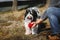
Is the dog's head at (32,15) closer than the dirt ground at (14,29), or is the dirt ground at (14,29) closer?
the dog's head at (32,15)

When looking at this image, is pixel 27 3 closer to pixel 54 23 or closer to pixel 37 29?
pixel 37 29

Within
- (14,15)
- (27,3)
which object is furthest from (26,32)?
(27,3)

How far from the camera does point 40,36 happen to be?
5.70 m

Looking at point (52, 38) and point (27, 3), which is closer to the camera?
point (52, 38)

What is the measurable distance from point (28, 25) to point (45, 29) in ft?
2.51

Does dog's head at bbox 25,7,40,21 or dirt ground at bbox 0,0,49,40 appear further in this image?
dirt ground at bbox 0,0,49,40

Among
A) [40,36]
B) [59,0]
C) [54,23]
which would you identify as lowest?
[40,36]

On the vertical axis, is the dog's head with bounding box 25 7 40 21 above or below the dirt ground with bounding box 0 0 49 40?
above

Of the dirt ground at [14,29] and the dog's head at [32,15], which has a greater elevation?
the dog's head at [32,15]

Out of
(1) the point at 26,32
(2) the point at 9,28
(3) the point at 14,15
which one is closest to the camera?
(1) the point at 26,32

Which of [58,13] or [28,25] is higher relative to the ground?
[58,13]

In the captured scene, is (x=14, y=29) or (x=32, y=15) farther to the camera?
(x=14, y=29)

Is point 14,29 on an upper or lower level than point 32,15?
lower

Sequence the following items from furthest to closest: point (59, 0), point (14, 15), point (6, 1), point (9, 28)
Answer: point (6, 1) → point (14, 15) → point (9, 28) → point (59, 0)
